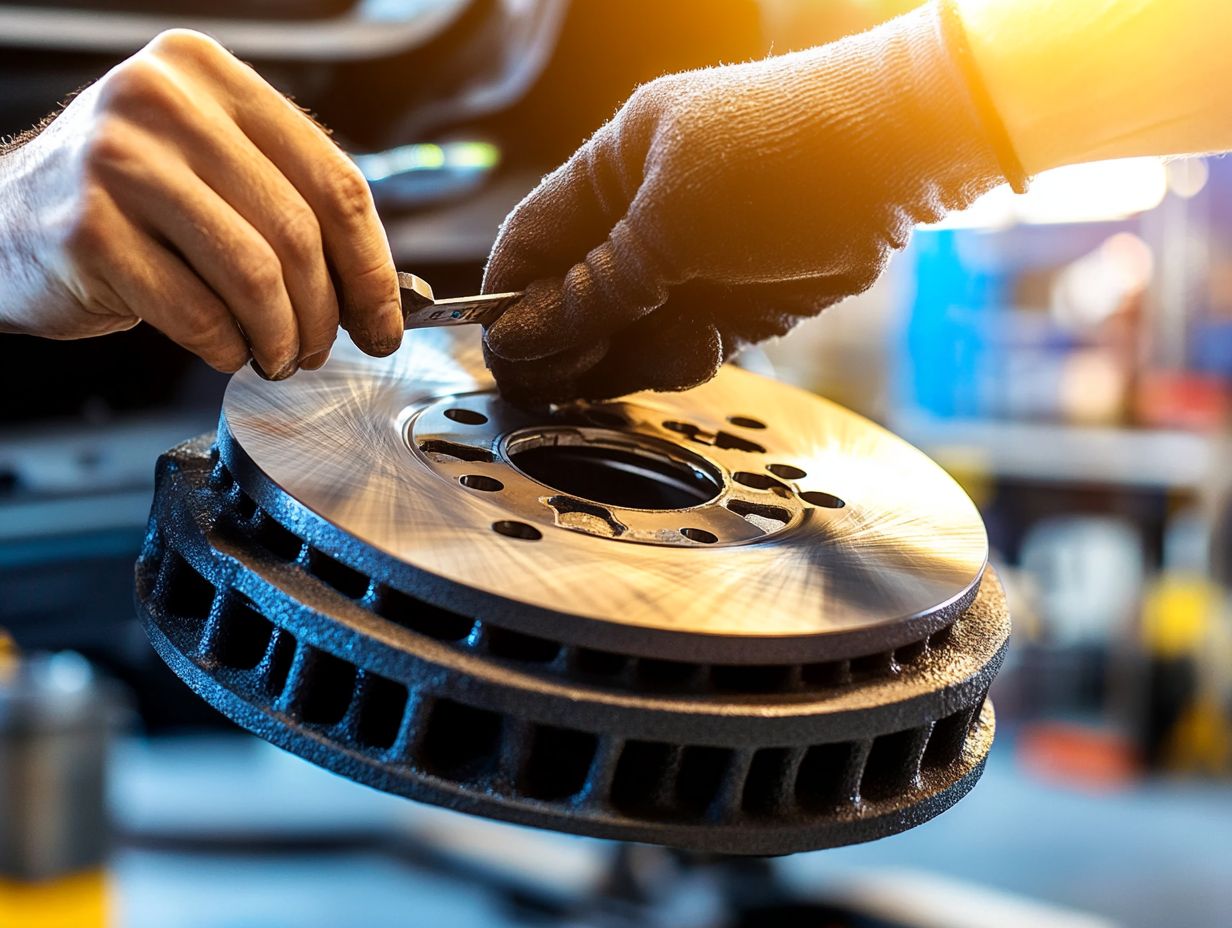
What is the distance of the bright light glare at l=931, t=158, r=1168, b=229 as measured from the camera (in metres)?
3.68

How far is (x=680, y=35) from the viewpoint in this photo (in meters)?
1.12

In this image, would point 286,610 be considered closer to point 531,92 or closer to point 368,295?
point 368,295

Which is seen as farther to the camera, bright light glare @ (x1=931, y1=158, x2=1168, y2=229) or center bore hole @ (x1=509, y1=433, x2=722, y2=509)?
bright light glare @ (x1=931, y1=158, x2=1168, y2=229)

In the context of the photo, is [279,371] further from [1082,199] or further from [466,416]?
[1082,199]

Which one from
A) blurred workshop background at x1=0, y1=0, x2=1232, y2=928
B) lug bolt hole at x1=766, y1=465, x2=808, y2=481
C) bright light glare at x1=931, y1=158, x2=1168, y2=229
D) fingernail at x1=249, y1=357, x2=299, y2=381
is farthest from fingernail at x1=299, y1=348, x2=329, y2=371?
bright light glare at x1=931, y1=158, x2=1168, y2=229

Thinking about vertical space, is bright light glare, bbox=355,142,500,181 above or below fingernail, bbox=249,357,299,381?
below

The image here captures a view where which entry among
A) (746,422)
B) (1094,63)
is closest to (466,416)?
(746,422)

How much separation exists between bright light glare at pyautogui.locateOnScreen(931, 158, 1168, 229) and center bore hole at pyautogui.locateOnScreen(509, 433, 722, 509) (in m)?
3.13

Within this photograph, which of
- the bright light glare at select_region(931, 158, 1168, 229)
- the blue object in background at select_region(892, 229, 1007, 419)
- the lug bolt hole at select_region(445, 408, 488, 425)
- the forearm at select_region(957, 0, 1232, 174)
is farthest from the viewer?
the blue object in background at select_region(892, 229, 1007, 419)

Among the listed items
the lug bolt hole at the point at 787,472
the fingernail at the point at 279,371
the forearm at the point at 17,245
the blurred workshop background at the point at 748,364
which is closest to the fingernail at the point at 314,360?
the fingernail at the point at 279,371

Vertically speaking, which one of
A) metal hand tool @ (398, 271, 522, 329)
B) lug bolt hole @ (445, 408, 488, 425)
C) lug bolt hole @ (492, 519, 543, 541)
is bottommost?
lug bolt hole @ (445, 408, 488, 425)

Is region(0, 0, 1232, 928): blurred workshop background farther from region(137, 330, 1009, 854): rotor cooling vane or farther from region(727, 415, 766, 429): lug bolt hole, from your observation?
region(137, 330, 1009, 854): rotor cooling vane

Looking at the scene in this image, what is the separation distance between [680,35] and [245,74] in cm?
63

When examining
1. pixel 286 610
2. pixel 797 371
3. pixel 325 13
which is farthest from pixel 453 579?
pixel 797 371
